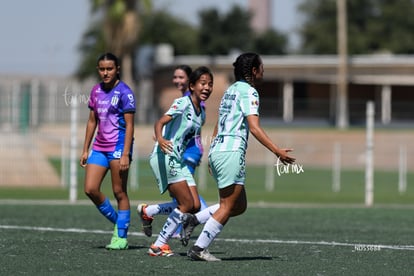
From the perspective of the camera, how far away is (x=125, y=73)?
51.5m

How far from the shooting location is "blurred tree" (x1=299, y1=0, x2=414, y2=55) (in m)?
87.1

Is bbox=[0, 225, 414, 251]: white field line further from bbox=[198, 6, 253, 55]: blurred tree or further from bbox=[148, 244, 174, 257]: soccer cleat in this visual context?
bbox=[198, 6, 253, 55]: blurred tree

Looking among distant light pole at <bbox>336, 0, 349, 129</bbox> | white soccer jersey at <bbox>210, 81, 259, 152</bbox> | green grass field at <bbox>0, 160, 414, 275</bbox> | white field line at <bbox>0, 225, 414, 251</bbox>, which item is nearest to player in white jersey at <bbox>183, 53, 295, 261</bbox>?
white soccer jersey at <bbox>210, 81, 259, 152</bbox>

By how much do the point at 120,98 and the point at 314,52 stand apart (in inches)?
3139

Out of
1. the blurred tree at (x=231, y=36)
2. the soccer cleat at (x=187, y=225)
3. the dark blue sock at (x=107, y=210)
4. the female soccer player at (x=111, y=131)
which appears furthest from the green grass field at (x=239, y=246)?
the blurred tree at (x=231, y=36)

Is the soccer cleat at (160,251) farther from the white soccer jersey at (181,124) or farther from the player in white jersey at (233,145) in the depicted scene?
the white soccer jersey at (181,124)

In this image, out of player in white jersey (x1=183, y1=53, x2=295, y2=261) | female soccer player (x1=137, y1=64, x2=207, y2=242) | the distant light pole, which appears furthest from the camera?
the distant light pole

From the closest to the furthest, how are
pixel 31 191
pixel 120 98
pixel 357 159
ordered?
pixel 120 98
pixel 31 191
pixel 357 159

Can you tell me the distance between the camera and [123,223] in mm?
12523

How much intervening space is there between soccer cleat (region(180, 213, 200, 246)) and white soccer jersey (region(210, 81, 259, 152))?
42.9 inches

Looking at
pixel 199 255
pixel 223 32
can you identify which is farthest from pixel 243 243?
pixel 223 32

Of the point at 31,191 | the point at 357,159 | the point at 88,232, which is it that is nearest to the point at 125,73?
the point at 357,159

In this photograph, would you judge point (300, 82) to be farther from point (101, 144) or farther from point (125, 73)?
point (101, 144)

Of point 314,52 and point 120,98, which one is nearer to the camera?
point 120,98
